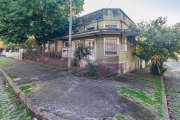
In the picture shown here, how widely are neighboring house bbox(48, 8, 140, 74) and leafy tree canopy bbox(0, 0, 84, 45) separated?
9.30 feet

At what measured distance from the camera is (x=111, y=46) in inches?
484

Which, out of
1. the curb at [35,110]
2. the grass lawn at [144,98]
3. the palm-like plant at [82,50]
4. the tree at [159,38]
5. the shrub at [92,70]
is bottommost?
the grass lawn at [144,98]

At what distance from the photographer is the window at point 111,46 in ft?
40.2

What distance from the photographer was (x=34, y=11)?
12523 mm

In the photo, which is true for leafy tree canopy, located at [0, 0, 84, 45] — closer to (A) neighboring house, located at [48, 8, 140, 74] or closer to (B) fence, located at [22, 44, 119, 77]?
(B) fence, located at [22, 44, 119, 77]

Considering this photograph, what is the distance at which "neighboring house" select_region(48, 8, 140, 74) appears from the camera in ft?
38.5

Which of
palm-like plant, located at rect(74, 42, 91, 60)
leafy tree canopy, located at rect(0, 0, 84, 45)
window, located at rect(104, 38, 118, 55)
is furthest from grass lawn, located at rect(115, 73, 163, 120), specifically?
leafy tree canopy, located at rect(0, 0, 84, 45)

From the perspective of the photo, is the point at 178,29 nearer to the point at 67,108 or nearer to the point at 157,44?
the point at 157,44

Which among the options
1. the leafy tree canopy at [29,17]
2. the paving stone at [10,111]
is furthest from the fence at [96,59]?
the paving stone at [10,111]

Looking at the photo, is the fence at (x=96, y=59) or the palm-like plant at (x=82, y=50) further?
the palm-like plant at (x=82, y=50)

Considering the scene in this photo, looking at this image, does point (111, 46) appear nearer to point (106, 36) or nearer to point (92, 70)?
point (106, 36)

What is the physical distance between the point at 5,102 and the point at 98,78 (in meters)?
5.72

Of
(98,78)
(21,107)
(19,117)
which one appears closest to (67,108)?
(19,117)

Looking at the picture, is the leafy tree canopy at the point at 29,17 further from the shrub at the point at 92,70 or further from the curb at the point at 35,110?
the curb at the point at 35,110
